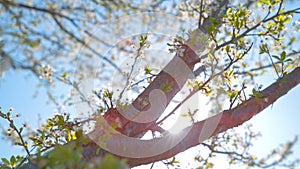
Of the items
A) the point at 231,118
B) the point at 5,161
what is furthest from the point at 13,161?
the point at 231,118

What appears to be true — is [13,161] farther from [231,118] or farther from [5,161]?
[231,118]

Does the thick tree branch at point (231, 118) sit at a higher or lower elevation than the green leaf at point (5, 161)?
higher

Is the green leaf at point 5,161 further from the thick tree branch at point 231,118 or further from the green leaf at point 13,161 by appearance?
the thick tree branch at point 231,118

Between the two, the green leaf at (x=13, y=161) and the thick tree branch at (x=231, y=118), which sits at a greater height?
the thick tree branch at (x=231, y=118)

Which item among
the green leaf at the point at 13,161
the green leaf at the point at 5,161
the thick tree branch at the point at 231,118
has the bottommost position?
the green leaf at the point at 13,161

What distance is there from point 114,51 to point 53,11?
956mm

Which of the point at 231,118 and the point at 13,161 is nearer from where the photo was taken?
the point at 13,161

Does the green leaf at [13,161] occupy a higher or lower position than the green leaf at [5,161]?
lower

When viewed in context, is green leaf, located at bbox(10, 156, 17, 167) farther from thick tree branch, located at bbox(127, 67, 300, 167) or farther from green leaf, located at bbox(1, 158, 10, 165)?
thick tree branch, located at bbox(127, 67, 300, 167)

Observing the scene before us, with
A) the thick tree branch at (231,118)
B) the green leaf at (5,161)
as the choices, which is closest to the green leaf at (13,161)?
the green leaf at (5,161)

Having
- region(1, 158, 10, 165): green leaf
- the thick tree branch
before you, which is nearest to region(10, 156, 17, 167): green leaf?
region(1, 158, 10, 165): green leaf

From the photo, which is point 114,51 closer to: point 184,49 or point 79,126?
point 184,49

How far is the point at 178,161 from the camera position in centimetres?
106

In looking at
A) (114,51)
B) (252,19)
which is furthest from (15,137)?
(114,51)
